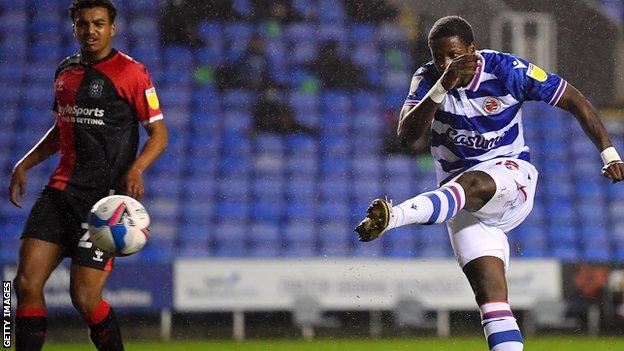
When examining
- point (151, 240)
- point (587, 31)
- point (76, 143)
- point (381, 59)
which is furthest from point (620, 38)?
point (76, 143)

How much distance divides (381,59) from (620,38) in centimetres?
262

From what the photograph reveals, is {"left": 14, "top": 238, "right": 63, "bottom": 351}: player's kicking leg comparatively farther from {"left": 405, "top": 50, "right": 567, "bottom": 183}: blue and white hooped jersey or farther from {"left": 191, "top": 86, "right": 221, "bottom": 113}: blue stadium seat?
{"left": 191, "top": 86, "right": 221, "bottom": 113}: blue stadium seat

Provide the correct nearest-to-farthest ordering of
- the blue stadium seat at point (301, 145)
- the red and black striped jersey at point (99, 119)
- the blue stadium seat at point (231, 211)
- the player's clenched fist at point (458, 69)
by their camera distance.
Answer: the player's clenched fist at point (458, 69), the red and black striped jersey at point (99, 119), the blue stadium seat at point (231, 211), the blue stadium seat at point (301, 145)

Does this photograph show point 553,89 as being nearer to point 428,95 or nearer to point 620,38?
point 428,95

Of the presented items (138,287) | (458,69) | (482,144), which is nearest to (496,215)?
(482,144)

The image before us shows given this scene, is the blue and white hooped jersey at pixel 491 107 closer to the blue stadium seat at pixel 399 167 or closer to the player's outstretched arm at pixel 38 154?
the player's outstretched arm at pixel 38 154

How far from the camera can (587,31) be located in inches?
500

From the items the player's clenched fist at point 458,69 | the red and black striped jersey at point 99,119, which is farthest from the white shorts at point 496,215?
the red and black striped jersey at point 99,119

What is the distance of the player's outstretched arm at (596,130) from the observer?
503cm

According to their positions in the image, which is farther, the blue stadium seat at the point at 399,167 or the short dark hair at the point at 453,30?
the blue stadium seat at the point at 399,167

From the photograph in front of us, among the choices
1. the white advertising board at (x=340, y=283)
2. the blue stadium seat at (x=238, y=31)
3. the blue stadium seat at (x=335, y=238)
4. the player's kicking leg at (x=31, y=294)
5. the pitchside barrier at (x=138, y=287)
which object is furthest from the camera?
the blue stadium seat at (x=238, y=31)

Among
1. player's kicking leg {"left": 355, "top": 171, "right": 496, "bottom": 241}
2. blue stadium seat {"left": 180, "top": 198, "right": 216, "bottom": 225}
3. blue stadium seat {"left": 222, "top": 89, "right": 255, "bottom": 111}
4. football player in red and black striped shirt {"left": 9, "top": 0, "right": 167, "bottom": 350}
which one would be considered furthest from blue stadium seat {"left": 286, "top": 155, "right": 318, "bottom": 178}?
player's kicking leg {"left": 355, "top": 171, "right": 496, "bottom": 241}

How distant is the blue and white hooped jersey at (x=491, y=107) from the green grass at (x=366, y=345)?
382 cm

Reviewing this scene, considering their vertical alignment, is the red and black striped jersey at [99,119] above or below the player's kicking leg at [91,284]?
above
